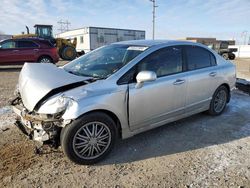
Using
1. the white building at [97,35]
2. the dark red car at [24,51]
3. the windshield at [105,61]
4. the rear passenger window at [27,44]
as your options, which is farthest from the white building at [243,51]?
the windshield at [105,61]

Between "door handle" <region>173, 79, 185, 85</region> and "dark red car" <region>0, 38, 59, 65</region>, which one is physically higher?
"dark red car" <region>0, 38, 59, 65</region>

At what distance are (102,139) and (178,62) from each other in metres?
1.89

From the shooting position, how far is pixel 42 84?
3.29m

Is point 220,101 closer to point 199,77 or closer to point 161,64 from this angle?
point 199,77

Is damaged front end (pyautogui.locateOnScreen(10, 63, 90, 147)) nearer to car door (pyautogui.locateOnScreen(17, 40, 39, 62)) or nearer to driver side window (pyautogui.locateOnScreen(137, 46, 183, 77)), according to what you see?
driver side window (pyautogui.locateOnScreen(137, 46, 183, 77))

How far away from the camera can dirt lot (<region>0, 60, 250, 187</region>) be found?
3037 mm

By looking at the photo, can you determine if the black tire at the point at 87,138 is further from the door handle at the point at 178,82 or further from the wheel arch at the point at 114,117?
the door handle at the point at 178,82

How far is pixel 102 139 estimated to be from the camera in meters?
3.41

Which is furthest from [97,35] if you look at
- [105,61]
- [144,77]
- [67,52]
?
[144,77]

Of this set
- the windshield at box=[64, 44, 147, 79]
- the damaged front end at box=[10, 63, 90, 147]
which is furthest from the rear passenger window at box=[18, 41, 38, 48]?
the damaged front end at box=[10, 63, 90, 147]

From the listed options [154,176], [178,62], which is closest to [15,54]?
[178,62]

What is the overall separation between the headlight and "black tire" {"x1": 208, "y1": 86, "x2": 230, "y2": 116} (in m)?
3.16

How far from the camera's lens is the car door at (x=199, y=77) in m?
4.44

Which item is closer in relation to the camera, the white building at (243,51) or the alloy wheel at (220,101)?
the alloy wheel at (220,101)
